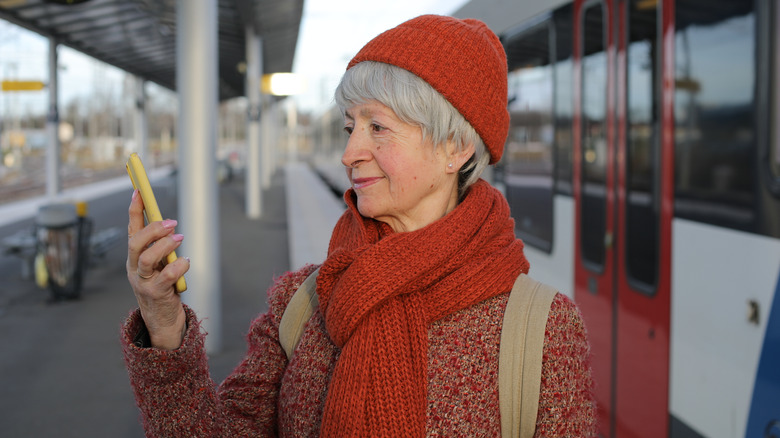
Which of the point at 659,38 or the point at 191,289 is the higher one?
the point at 659,38

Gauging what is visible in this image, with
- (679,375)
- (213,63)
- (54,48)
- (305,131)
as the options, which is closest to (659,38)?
(679,375)

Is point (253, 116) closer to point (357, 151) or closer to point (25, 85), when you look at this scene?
point (25, 85)

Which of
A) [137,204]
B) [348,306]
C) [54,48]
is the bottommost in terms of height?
[348,306]

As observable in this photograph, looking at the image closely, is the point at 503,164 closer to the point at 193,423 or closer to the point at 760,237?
the point at 760,237

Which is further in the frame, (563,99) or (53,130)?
(53,130)

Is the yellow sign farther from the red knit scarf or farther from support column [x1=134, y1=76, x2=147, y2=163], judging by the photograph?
the red knit scarf

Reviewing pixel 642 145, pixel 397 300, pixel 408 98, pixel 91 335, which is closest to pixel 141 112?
pixel 91 335

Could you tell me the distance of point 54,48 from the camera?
12547 millimetres

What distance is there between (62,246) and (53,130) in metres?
4.68

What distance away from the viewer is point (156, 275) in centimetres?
152

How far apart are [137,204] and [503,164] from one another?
17.3 ft

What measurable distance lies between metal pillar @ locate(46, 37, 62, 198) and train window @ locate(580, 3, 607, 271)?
391 inches

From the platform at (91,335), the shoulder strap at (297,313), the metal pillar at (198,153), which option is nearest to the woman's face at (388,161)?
the shoulder strap at (297,313)

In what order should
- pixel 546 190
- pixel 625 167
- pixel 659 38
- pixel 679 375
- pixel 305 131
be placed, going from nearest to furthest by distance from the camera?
pixel 679 375 < pixel 659 38 < pixel 625 167 < pixel 546 190 < pixel 305 131
